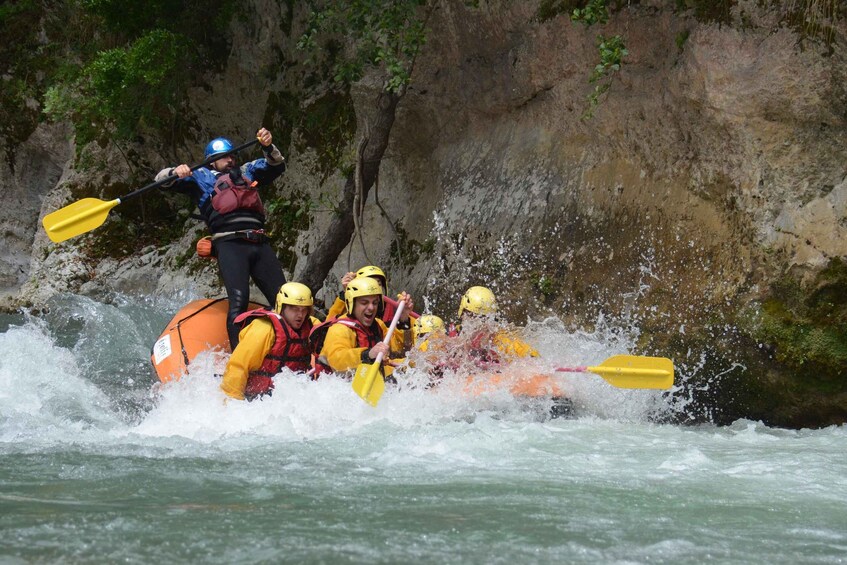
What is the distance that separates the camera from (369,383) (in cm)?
547

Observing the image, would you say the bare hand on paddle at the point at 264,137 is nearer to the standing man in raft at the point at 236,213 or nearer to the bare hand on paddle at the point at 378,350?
the standing man in raft at the point at 236,213

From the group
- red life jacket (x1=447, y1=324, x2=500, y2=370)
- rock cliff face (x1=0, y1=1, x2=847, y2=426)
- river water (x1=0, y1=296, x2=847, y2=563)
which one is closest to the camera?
river water (x1=0, y1=296, x2=847, y2=563)

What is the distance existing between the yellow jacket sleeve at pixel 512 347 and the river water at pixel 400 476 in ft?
0.60

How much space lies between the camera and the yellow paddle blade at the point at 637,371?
18.5ft

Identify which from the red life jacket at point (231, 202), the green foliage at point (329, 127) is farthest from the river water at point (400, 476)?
the green foliage at point (329, 127)

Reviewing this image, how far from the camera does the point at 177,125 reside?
12.0m

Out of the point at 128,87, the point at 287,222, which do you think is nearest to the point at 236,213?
the point at 287,222

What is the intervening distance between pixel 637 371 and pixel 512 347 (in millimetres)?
870

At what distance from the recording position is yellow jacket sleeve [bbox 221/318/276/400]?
5715 millimetres

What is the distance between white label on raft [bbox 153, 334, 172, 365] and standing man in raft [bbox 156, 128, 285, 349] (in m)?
0.38

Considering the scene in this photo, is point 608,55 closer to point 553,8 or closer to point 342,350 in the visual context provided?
point 553,8

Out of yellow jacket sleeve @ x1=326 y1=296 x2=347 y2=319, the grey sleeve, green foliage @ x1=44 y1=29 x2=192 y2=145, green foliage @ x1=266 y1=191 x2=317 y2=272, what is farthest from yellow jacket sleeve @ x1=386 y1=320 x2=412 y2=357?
green foliage @ x1=44 y1=29 x2=192 y2=145

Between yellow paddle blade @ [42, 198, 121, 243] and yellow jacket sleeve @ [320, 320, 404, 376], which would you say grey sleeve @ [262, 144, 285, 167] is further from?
yellow jacket sleeve @ [320, 320, 404, 376]

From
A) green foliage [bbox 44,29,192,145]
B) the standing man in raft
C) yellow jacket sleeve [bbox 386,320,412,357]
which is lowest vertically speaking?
yellow jacket sleeve [bbox 386,320,412,357]
